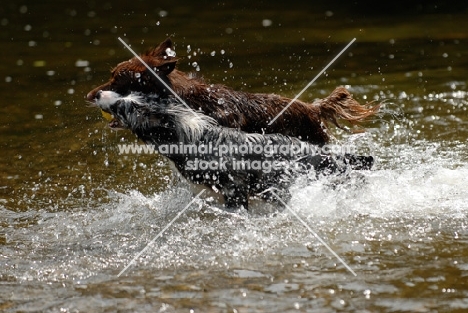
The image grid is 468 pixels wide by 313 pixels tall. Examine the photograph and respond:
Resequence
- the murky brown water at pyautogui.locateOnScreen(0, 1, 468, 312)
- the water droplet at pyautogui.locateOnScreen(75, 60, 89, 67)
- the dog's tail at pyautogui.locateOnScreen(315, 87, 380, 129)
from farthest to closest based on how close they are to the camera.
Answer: the water droplet at pyautogui.locateOnScreen(75, 60, 89, 67) < the dog's tail at pyautogui.locateOnScreen(315, 87, 380, 129) < the murky brown water at pyautogui.locateOnScreen(0, 1, 468, 312)

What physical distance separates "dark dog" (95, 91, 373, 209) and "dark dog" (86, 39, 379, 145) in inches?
3.0

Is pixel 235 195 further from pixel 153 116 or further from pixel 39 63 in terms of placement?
pixel 39 63

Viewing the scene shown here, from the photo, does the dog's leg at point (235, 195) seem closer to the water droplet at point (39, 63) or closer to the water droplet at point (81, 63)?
the water droplet at point (81, 63)

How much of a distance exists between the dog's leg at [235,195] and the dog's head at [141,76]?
3.15 ft

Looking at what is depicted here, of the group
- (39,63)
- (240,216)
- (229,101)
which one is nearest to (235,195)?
(240,216)

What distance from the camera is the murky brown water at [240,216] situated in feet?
17.3

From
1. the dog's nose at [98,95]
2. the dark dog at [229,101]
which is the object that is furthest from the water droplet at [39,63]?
the dog's nose at [98,95]

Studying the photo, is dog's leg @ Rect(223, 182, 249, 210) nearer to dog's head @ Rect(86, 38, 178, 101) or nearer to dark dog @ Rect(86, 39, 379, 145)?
dark dog @ Rect(86, 39, 379, 145)

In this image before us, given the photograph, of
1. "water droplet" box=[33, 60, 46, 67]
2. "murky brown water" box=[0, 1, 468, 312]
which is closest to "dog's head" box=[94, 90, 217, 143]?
"murky brown water" box=[0, 1, 468, 312]

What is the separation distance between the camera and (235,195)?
6531mm

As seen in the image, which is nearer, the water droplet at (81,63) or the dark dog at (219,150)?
the dark dog at (219,150)

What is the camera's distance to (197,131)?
6.31m

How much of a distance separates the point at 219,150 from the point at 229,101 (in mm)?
431

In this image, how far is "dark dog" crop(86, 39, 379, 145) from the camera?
6.29m
